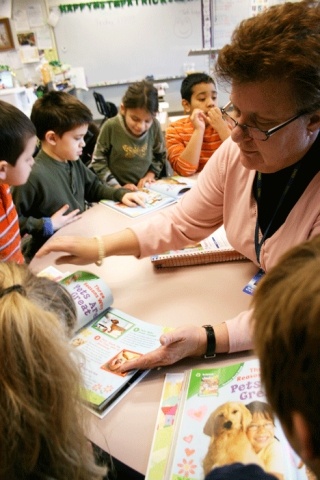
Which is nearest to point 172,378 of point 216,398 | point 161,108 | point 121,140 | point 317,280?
point 216,398

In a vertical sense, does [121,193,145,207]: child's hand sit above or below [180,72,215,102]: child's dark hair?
below

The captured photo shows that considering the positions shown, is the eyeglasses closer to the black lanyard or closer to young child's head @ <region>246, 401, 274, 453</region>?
the black lanyard

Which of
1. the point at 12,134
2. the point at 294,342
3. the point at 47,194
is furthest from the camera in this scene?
the point at 47,194

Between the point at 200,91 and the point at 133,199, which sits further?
the point at 200,91

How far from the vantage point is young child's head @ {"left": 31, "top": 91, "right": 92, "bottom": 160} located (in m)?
1.76

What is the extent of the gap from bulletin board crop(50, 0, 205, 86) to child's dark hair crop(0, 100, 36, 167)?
4.02 m

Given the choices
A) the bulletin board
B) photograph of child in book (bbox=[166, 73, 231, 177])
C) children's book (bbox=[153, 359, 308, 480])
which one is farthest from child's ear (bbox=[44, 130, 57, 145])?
the bulletin board

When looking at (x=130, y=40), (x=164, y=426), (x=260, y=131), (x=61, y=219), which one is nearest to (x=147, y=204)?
(x=61, y=219)

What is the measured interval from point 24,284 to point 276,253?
0.61 m

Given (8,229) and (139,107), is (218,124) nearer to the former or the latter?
(139,107)

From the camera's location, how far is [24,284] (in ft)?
2.05

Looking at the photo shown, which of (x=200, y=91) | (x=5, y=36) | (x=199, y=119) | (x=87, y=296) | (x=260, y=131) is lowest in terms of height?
(x=87, y=296)

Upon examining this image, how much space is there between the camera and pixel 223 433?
0.69 metres

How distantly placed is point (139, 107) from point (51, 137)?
556 millimetres
